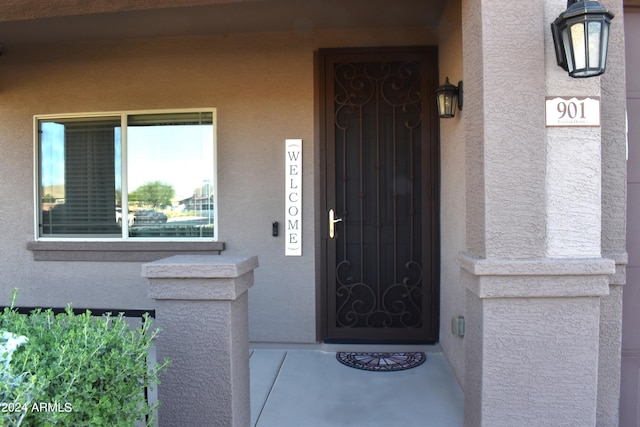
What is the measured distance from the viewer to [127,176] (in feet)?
14.7

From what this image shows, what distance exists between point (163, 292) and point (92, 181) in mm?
2904

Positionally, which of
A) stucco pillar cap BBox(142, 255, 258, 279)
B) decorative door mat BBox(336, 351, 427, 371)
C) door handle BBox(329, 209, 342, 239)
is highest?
door handle BBox(329, 209, 342, 239)

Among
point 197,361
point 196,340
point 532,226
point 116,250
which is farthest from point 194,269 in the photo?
point 116,250

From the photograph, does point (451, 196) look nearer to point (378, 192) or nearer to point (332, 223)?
point (378, 192)

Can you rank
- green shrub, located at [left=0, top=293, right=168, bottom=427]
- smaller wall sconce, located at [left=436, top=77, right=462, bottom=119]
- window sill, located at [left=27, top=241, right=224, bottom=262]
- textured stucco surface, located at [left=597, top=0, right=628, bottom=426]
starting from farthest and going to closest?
window sill, located at [left=27, top=241, right=224, bottom=262] → smaller wall sconce, located at [left=436, top=77, right=462, bottom=119] → textured stucco surface, located at [left=597, top=0, right=628, bottom=426] → green shrub, located at [left=0, top=293, right=168, bottom=427]

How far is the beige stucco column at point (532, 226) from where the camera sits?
2.18 meters

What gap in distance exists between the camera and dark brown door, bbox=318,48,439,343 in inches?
164

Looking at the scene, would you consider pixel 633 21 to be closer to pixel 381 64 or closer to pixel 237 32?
pixel 381 64

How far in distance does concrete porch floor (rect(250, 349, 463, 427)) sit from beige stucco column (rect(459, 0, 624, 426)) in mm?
866

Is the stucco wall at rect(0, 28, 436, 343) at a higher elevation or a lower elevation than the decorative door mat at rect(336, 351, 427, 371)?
higher

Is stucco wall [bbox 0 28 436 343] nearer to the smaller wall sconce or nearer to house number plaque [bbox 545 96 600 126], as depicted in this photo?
the smaller wall sconce

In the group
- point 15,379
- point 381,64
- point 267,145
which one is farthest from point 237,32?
point 15,379

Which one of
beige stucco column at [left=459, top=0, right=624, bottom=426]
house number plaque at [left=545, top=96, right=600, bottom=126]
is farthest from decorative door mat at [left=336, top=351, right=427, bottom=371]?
house number plaque at [left=545, top=96, right=600, bottom=126]

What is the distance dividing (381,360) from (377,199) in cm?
151
